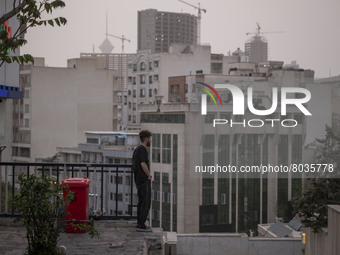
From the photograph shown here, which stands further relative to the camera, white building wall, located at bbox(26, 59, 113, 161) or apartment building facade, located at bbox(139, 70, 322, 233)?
white building wall, located at bbox(26, 59, 113, 161)

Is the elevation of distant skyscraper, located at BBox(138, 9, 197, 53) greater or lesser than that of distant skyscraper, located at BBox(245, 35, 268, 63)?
greater

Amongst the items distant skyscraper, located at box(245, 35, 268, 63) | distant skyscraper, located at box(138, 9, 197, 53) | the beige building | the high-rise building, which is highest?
distant skyscraper, located at box(138, 9, 197, 53)

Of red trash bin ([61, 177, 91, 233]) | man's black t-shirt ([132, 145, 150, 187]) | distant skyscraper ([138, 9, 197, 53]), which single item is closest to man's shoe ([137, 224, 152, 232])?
man's black t-shirt ([132, 145, 150, 187])

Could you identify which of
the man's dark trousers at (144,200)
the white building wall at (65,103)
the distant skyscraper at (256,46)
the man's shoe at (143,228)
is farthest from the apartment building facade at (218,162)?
the distant skyscraper at (256,46)

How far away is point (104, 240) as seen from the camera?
9.06 meters

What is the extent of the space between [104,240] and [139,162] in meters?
1.22

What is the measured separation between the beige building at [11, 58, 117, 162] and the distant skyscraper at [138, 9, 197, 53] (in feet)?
281

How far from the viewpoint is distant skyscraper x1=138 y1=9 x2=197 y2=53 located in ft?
513

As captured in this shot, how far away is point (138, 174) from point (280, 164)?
55.9m

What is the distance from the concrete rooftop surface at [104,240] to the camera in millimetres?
8500

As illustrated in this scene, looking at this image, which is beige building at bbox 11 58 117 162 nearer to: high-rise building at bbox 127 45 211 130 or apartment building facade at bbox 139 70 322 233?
apartment building facade at bbox 139 70 322 233

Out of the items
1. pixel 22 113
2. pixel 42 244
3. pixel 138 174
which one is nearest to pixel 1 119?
pixel 138 174

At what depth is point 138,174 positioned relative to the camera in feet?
Answer: 32.0

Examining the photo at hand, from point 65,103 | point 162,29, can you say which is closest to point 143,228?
point 65,103
